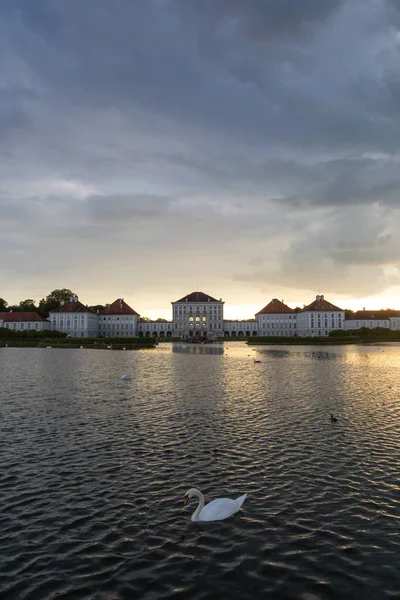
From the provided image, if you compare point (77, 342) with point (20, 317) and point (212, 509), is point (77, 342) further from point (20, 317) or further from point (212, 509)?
point (212, 509)

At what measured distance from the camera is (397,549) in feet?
29.6

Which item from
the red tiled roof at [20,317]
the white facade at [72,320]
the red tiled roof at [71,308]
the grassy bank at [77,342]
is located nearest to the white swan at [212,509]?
the grassy bank at [77,342]

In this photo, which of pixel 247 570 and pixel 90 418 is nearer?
pixel 247 570

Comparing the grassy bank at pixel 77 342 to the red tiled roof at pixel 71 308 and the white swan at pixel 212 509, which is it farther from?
the white swan at pixel 212 509

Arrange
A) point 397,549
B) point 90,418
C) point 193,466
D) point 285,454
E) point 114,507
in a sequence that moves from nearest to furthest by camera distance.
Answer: point 397,549 < point 114,507 < point 193,466 < point 285,454 < point 90,418

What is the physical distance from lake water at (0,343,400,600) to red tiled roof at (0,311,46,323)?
17059 cm

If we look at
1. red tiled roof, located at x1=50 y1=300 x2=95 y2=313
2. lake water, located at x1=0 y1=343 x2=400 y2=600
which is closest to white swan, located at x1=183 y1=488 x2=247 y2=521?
lake water, located at x1=0 y1=343 x2=400 y2=600

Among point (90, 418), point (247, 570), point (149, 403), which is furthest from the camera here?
point (149, 403)

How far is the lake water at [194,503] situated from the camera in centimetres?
802

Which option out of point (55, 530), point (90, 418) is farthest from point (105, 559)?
point (90, 418)

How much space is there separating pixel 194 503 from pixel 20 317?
613 ft

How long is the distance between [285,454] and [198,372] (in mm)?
28180

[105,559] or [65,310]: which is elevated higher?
[65,310]

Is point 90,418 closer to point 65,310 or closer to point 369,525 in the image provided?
point 369,525
